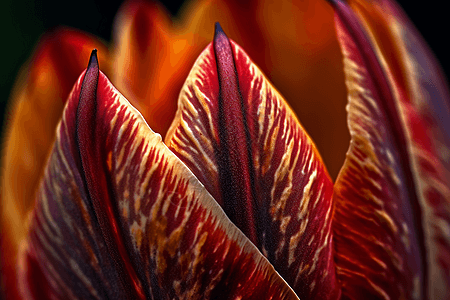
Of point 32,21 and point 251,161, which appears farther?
point 32,21

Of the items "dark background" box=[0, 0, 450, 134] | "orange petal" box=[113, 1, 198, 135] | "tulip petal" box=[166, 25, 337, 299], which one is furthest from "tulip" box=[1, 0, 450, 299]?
"dark background" box=[0, 0, 450, 134]

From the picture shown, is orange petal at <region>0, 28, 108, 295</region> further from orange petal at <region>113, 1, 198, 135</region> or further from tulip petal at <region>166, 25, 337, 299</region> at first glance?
tulip petal at <region>166, 25, 337, 299</region>

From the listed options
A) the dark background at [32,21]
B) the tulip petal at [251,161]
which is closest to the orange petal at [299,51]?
the tulip petal at [251,161]

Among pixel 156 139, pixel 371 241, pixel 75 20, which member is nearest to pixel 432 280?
pixel 371 241

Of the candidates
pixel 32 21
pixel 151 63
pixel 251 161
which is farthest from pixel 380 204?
pixel 32 21

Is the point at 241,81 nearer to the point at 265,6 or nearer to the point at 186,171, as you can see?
the point at 186,171

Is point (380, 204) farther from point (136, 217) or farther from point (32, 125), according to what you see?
point (32, 125)
